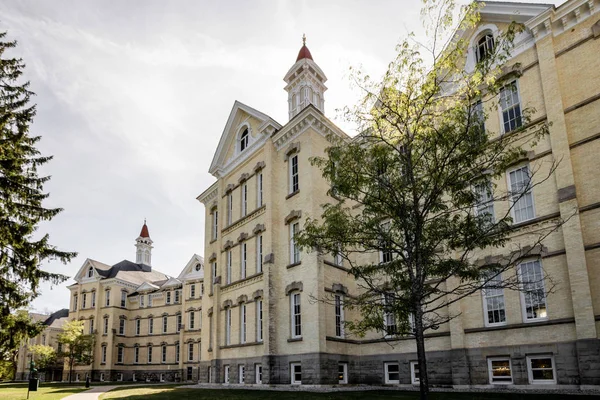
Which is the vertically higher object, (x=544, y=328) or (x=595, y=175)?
(x=595, y=175)

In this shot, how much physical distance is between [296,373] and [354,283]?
5795mm

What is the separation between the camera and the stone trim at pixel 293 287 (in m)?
22.7

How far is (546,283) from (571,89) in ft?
25.4

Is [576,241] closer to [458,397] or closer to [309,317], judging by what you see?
[458,397]

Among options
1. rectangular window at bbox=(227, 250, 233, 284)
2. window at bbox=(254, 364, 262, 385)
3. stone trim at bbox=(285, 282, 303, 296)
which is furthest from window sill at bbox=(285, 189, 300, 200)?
window at bbox=(254, 364, 262, 385)

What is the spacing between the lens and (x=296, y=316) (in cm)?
2291

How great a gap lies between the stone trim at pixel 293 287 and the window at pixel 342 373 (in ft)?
14.4

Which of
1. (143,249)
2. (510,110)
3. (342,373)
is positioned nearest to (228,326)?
(342,373)

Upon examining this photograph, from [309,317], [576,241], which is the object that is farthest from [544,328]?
[309,317]

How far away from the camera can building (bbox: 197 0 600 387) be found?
16.0 metres

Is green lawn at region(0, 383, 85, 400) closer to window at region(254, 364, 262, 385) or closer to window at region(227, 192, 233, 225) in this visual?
window at region(254, 364, 262, 385)

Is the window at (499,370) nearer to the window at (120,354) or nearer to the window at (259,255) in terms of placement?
the window at (259,255)

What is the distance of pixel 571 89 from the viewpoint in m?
17.3

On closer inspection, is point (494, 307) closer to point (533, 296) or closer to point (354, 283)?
point (533, 296)
